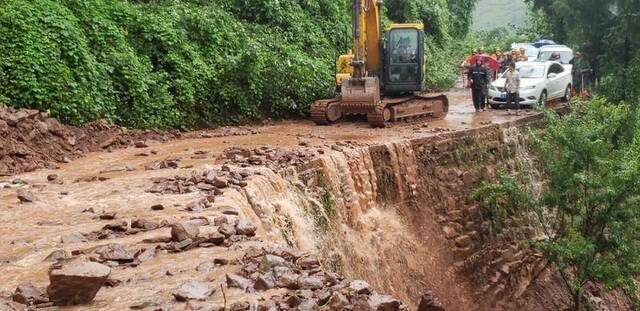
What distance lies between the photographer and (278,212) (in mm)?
9492

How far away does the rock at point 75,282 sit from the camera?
16.4 ft

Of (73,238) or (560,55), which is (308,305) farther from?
(560,55)

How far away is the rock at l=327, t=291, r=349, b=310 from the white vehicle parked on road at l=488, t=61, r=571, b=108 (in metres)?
16.6

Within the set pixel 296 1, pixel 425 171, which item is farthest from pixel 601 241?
pixel 296 1

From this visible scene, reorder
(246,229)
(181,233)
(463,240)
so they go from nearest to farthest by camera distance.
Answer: (181,233) → (246,229) → (463,240)

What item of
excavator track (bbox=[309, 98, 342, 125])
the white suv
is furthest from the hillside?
excavator track (bbox=[309, 98, 342, 125])

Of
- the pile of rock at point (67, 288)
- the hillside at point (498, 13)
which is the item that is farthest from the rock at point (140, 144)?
the hillside at point (498, 13)

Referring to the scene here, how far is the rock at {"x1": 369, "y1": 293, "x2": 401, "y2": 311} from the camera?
4931 mm

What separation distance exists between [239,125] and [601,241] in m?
8.60

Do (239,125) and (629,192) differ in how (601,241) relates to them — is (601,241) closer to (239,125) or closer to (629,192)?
(629,192)

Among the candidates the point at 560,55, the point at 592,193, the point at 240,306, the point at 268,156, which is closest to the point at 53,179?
the point at 268,156

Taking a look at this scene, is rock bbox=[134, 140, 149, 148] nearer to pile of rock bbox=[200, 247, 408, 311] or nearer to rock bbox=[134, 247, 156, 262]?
rock bbox=[134, 247, 156, 262]

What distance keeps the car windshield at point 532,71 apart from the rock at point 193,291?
702 inches

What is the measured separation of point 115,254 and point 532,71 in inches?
704
